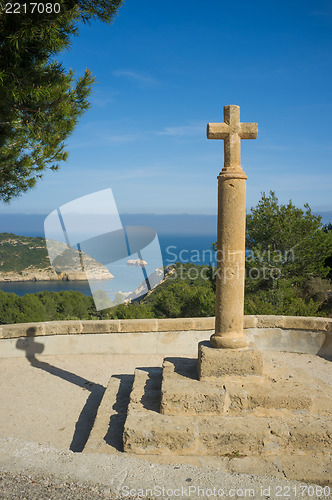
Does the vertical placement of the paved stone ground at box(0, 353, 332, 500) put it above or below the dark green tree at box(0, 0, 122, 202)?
below

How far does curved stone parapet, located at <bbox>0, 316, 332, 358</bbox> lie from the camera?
636 cm

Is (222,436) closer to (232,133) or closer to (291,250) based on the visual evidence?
(232,133)

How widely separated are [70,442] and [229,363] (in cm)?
192

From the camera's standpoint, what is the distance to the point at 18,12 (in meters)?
4.79

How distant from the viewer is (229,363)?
3992 millimetres

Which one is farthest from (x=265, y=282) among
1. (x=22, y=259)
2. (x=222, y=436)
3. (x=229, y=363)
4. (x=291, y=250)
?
(x=22, y=259)

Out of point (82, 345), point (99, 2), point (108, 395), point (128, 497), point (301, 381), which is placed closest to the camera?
Result: point (128, 497)

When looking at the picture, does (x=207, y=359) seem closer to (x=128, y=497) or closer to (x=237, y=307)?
(x=237, y=307)

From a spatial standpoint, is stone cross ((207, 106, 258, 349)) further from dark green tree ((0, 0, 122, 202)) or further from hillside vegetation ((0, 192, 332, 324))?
hillside vegetation ((0, 192, 332, 324))

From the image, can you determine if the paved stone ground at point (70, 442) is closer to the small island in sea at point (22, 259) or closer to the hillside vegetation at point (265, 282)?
the hillside vegetation at point (265, 282)

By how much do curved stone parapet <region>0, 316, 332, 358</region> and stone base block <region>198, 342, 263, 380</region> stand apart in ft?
8.55

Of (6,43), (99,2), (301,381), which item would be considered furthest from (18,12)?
(301,381)

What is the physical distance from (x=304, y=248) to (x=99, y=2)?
12434 millimetres

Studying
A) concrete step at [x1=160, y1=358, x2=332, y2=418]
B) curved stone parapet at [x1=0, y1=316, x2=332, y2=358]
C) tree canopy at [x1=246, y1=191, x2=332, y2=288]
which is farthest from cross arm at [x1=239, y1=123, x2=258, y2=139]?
tree canopy at [x1=246, y1=191, x2=332, y2=288]
